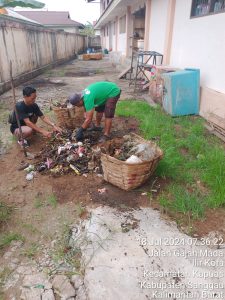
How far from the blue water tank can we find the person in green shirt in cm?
184

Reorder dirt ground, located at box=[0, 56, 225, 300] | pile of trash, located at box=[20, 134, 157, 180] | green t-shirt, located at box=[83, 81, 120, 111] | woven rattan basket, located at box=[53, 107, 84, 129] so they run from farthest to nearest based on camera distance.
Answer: woven rattan basket, located at box=[53, 107, 84, 129]
green t-shirt, located at box=[83, 81, 120, 111]
pile of trash, located at box=[20, 134, 157, 180]
dirt ground, located at box=[0, 56, 225, 300]

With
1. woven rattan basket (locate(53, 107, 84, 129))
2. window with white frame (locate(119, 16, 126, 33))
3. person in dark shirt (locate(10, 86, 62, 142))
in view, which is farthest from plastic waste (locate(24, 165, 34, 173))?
window with white frame (locate(119, 16, 126, 33))

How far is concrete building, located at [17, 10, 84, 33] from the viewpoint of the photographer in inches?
1308

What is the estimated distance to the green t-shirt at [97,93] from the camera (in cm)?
389

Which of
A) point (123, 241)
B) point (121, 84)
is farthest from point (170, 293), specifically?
point (121, 84)

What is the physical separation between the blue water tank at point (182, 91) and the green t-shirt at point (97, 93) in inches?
72.7

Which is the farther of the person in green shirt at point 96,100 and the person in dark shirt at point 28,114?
A: the person in dark shirt at point 28,114

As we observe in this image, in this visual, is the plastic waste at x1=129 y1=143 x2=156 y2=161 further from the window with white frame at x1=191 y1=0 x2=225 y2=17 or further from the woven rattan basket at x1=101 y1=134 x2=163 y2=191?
the window with white frame at x1=191 y1=0 x2=225 y2=17

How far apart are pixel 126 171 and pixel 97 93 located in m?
1.83

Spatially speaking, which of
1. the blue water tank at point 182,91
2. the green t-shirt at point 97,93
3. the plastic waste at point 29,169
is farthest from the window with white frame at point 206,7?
the plastic waste at point 29,169

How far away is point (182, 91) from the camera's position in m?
5.65

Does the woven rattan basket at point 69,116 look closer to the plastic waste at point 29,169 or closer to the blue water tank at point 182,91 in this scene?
the plastic waste at point 29,169

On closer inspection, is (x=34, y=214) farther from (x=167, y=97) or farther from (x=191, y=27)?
(x=191, y=27)

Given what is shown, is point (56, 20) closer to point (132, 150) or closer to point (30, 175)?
point (30, 175)
